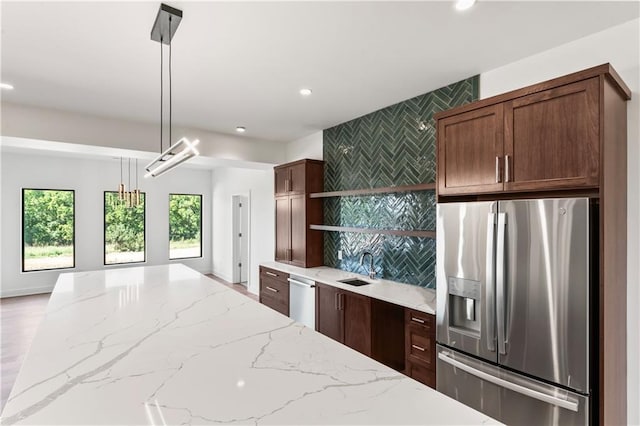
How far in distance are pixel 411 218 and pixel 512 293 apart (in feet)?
4.81

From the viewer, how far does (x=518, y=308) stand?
198cm

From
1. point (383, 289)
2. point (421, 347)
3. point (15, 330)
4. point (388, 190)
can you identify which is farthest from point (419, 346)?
point (15, 330)

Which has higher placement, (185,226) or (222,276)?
(185,226)

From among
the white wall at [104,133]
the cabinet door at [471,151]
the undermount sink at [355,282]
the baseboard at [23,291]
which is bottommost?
the baseboard at [23,291]

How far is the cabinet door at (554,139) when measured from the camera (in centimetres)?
179

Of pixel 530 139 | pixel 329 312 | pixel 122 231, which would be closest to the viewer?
pixel 530 139

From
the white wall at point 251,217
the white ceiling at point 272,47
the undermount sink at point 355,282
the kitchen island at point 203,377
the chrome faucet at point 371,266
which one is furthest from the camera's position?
the white wall at point 251,217

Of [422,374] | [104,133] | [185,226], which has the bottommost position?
[422,374]

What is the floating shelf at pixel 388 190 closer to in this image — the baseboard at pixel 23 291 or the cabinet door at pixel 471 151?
the cabinet door at pixel 471 151

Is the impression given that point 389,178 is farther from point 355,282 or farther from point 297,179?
point 297,179

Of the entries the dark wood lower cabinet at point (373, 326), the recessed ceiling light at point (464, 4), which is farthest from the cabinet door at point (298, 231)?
the recessed ceiling light at point (464, 4)

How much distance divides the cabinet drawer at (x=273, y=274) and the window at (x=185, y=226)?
4.37m

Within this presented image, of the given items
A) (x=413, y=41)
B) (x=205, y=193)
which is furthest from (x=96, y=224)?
(x=413, y=41)

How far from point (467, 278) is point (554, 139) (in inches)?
38.3
